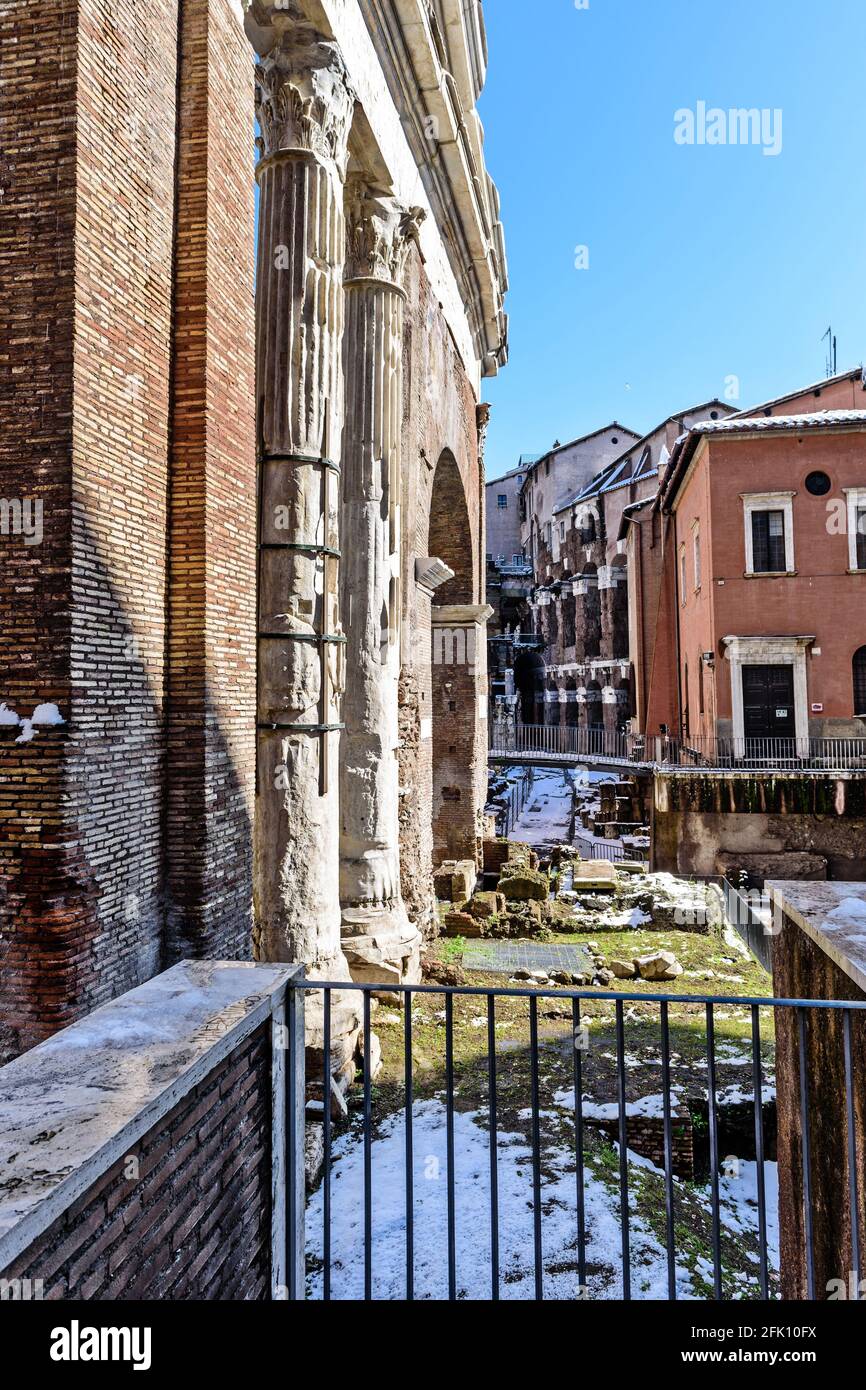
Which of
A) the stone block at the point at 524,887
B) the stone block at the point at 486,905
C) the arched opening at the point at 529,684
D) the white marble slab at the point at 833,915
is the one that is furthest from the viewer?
the arched opening at the point at 529,684

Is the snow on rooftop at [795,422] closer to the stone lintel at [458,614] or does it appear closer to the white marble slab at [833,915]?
the stone lintel at [458,614]

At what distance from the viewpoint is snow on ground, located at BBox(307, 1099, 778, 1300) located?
4.52 metres

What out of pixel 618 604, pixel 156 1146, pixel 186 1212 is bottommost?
pixel 186 1212

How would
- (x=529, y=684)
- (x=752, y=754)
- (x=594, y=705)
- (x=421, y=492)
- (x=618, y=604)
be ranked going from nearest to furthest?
(x=421, y=492), (x=752, y=754), (x=618, y=604), (x=594, y=705), (x=529, y=684)

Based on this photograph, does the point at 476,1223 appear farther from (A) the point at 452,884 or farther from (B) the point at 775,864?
(B) the point at 775,864

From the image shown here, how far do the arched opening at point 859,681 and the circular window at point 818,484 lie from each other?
3963 millimetres

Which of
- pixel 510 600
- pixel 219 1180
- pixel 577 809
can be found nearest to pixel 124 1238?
pixel 219 1180

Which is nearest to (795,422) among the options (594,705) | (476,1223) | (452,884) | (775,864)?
(775,864)

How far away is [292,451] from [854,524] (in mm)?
17597

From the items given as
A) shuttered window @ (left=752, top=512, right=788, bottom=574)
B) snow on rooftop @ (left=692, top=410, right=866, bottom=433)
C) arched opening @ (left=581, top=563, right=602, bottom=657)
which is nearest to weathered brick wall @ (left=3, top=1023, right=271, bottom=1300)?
shuttered window @ (left=752, top=512, right=788, bottom=574)

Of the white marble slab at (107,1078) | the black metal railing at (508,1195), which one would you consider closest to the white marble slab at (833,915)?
the black metal railing at (508,1195)

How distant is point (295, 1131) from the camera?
315 cm

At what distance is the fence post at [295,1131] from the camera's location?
3.08 meters
